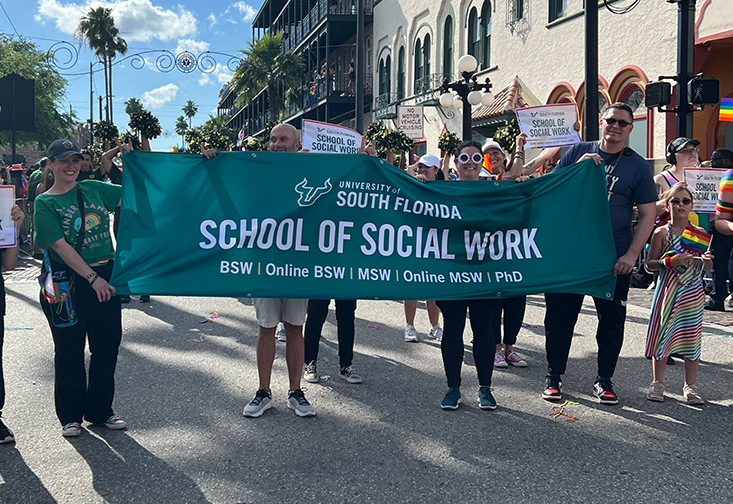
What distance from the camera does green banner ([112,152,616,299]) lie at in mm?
4707

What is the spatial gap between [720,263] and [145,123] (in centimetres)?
751

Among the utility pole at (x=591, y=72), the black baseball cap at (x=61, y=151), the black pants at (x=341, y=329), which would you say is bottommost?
the black pants at (x=341, y=329)

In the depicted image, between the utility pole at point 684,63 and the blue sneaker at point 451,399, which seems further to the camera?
the utility pole at point 684,63

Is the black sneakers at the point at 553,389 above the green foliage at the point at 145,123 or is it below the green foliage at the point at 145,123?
below

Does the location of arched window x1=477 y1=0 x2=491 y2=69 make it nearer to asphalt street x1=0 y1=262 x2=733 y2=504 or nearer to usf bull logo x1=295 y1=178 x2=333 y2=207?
asphalt street x1=0 y1=262 x2=733 y2=504

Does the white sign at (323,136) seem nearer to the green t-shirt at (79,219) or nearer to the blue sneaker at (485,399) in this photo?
the green t-shirt at (79,219)

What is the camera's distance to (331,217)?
192 inches

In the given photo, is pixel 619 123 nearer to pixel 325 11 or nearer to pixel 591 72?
pixel 591 72

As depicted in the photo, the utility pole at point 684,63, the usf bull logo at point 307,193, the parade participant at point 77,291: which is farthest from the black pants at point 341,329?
the utility pole at point 684,63

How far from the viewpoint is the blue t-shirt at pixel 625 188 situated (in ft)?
16.5

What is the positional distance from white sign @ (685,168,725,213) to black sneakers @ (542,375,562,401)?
1.94m

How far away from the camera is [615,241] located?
203 inches

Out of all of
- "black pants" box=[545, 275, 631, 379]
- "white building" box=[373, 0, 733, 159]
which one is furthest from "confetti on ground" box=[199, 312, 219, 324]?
"white building" box=[373, 0, 733, 159]

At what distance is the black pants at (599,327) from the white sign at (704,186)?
1227 millimetres
